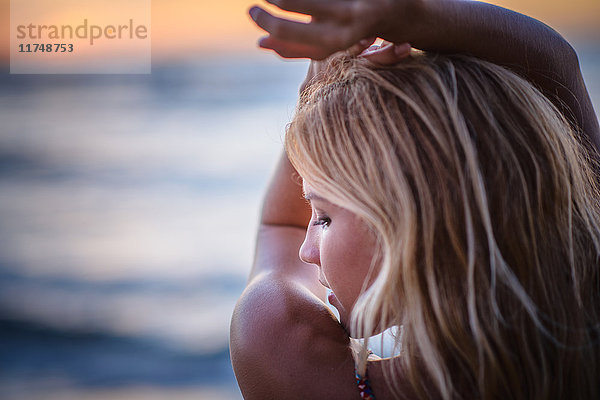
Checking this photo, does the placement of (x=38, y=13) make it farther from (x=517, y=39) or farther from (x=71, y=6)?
(x=517, y=39)

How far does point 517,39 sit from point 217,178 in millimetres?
4969

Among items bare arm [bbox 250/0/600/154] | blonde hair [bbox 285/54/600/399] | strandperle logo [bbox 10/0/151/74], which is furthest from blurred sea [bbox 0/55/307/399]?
bare arm [bbox 250/0/600/154]

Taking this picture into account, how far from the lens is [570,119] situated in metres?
1.38

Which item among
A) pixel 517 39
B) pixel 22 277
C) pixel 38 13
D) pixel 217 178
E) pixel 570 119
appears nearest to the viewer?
pixel 517 39

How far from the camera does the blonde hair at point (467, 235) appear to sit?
1.03 metres

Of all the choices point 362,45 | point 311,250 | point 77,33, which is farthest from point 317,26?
point 77,33

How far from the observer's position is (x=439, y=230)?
104 cm

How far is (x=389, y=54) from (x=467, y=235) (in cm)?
38

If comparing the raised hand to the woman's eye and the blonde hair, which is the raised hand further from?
the woman's eye

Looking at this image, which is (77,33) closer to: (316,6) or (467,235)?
(316,6)

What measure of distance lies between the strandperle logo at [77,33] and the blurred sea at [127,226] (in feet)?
1.46

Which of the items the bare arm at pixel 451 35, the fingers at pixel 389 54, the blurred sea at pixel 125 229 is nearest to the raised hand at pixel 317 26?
the bare arm at pixel 451 35

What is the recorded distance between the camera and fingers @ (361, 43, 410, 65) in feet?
3.52

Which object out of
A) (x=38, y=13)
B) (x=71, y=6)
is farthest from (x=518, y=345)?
(x=71, y=6)
